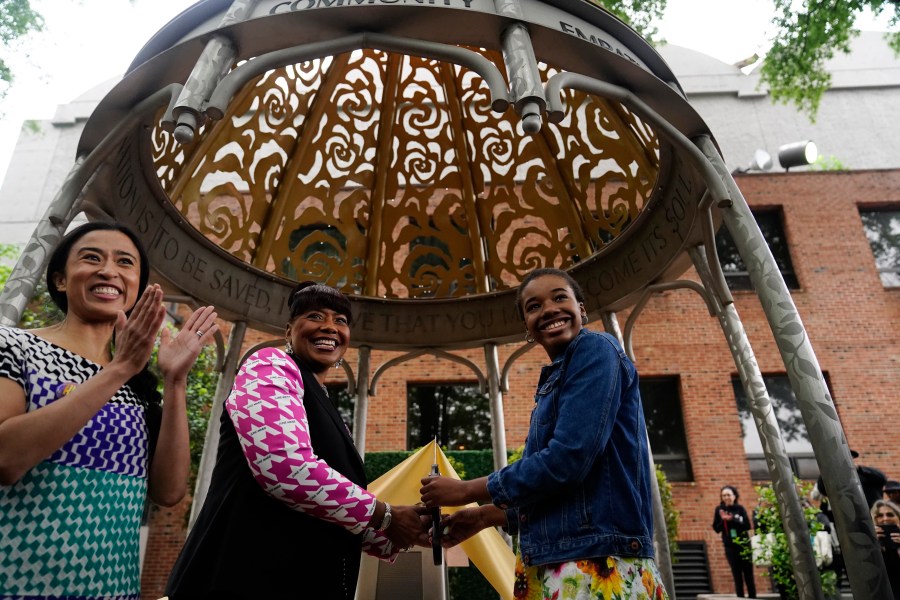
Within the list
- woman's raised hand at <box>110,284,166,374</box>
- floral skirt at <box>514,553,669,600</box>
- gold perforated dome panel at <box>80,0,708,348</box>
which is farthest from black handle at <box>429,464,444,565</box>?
gold perforated dome panel at <box>80,0,708,348</box>

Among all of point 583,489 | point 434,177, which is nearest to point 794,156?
point 434,177

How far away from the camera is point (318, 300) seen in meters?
2.39

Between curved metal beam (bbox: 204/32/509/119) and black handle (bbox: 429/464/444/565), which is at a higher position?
Result: curved metal beam (bbox: 204/32/509/119)

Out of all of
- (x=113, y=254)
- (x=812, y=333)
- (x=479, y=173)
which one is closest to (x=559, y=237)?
(x=479, y=173)

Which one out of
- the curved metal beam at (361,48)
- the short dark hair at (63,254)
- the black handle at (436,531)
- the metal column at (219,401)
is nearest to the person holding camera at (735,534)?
the metal column at (219,401)

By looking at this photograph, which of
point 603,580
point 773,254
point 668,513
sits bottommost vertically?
point 603,580

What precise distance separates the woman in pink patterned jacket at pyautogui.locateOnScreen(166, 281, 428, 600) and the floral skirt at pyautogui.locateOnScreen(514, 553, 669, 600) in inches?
24.7

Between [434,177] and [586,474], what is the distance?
457 cm

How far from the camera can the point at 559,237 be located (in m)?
5.75

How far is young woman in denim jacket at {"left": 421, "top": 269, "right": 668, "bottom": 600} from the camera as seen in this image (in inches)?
72.0

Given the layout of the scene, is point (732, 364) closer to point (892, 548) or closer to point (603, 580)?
point (892, 548)

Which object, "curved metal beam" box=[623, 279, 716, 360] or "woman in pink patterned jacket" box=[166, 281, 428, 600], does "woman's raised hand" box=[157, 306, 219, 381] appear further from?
"curved metal beam" box=[623, 279, 716, 360]

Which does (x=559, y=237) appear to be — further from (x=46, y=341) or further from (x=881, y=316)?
(x=881, y=316)

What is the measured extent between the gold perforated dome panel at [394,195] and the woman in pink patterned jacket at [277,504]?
2500 mm
